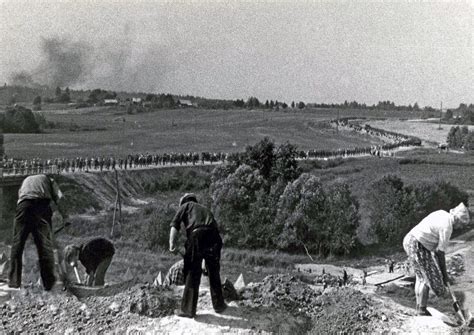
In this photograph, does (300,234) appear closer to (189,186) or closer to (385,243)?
(385,243)

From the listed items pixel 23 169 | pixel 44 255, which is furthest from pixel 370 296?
pixel 23 169

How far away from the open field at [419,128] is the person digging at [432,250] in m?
2.82

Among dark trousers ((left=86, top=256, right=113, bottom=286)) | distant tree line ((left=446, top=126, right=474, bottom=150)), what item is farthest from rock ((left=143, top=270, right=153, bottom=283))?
distant tree line ((left=446, top=126, right=474, bottom=150))

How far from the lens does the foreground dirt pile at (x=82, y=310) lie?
4086 millimetres

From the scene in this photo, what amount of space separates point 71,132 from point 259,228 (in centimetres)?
248

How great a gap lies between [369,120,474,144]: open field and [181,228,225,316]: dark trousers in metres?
3.75

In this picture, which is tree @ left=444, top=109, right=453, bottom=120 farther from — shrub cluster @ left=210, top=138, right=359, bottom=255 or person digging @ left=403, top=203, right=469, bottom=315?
person digging @ left=403, top=203, right=469, bottom=315

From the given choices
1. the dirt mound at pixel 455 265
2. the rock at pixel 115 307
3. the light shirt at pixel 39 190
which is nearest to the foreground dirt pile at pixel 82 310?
the rock at pixel 115 307

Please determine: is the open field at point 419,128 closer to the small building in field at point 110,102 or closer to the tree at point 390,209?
the tree at point 390,209

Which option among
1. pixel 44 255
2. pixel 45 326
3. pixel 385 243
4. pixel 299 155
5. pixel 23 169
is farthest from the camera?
pixel 299 155

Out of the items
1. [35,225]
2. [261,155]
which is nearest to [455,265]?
[261,155]

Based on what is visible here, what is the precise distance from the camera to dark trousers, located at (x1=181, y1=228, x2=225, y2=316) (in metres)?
3.95

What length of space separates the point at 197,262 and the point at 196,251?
0.09 metres

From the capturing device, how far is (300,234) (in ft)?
21.7
